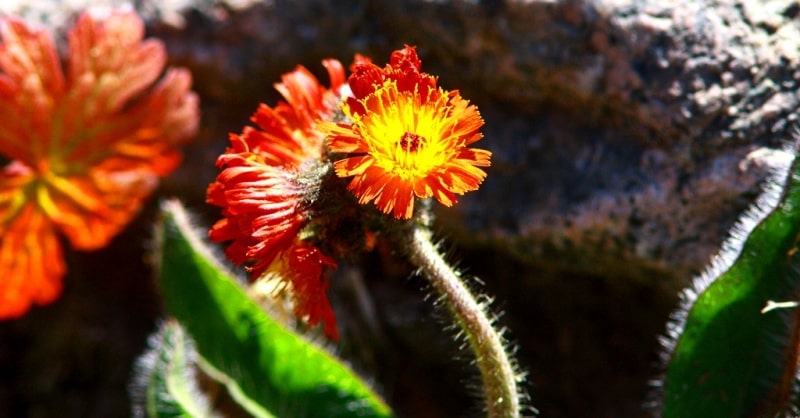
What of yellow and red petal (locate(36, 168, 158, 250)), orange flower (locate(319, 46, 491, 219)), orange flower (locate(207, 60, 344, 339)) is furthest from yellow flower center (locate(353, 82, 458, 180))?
yellow and red petal (locate(36, 168, 158, 250))

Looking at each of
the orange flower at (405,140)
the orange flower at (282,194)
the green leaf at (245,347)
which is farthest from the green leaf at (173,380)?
the orange flower at (405,140)

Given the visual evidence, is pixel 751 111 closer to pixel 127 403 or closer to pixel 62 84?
pixel 62 84

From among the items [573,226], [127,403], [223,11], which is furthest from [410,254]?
[127,403]

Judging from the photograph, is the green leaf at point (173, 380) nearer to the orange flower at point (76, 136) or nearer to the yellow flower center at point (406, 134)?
the orange flower at point (76, 136)

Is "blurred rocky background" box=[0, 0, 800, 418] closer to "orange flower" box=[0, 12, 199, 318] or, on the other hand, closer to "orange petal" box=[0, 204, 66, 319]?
"orange flower" box=[0, 12, 199, 318]

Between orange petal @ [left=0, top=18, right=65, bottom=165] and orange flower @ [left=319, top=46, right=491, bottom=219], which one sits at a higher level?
orange petal @ [left=0, top=18, right=65, bottom=165]

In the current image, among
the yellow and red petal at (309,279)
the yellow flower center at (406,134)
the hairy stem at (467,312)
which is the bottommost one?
the yellow and red petal at (309,279)

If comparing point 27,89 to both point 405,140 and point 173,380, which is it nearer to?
point 173,380
